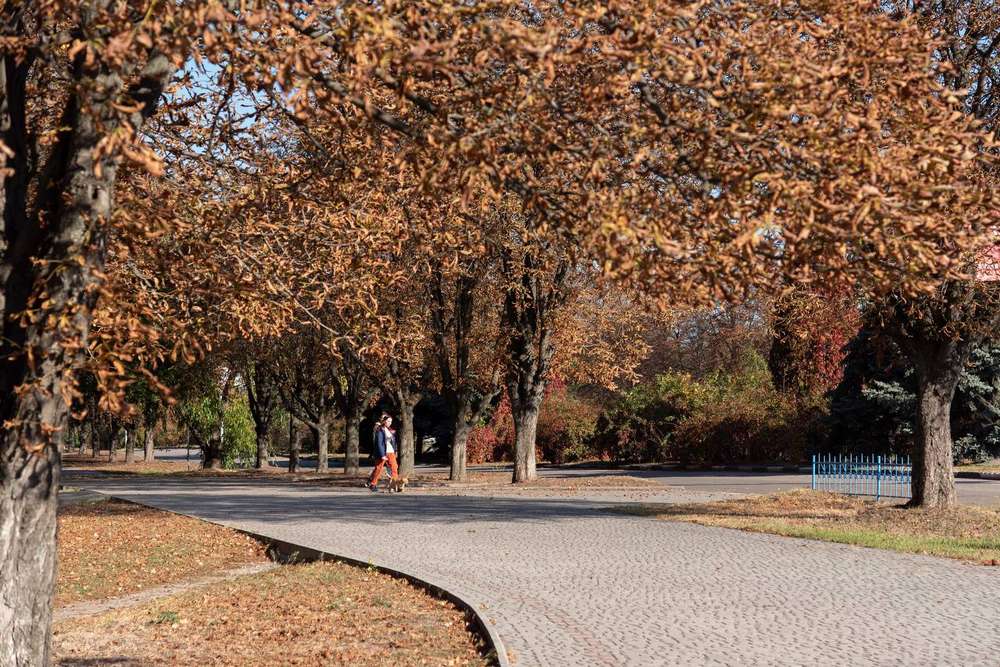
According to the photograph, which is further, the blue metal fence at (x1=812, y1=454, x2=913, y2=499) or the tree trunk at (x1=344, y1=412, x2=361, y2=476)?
the tree trunk at (x1=344, y1=412, x2=361, y2=476)

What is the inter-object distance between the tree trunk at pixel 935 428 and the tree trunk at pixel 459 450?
15.7m

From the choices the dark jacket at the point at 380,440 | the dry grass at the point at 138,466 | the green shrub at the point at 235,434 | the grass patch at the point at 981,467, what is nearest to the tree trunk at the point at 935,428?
the dark jacket at the point at 380,440

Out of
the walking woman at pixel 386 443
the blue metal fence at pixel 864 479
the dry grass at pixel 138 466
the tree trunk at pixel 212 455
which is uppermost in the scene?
the walking woman at pixel 386 443

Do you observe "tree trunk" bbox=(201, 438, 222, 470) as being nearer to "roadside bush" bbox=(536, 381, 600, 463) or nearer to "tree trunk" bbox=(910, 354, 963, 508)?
"roadside bush" bbox=(536, 381, 600, 463)

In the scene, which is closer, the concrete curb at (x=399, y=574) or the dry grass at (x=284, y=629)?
the concrete curb at (x=399, y=574)

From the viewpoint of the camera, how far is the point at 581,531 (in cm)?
1625

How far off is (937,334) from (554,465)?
31160 millimetres

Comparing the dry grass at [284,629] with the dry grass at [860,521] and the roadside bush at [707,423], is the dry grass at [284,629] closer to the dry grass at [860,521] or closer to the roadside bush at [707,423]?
the dry grass at [860,521]

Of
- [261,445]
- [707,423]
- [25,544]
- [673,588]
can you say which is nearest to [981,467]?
[707,423]

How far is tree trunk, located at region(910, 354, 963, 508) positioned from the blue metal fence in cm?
376

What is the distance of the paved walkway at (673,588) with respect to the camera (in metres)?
7.93

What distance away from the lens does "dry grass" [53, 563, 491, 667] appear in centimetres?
792

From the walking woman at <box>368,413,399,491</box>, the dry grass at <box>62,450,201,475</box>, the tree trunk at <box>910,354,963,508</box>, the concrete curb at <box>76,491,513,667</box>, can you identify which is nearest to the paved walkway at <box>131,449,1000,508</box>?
the tree trunk at <box>910,354,963,508</box>

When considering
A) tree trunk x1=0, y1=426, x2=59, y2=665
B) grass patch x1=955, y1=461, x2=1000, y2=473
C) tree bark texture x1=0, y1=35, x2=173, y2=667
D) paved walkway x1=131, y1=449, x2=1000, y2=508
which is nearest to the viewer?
tree bark texture x1=0, y1=35, x2=173, y2=667
